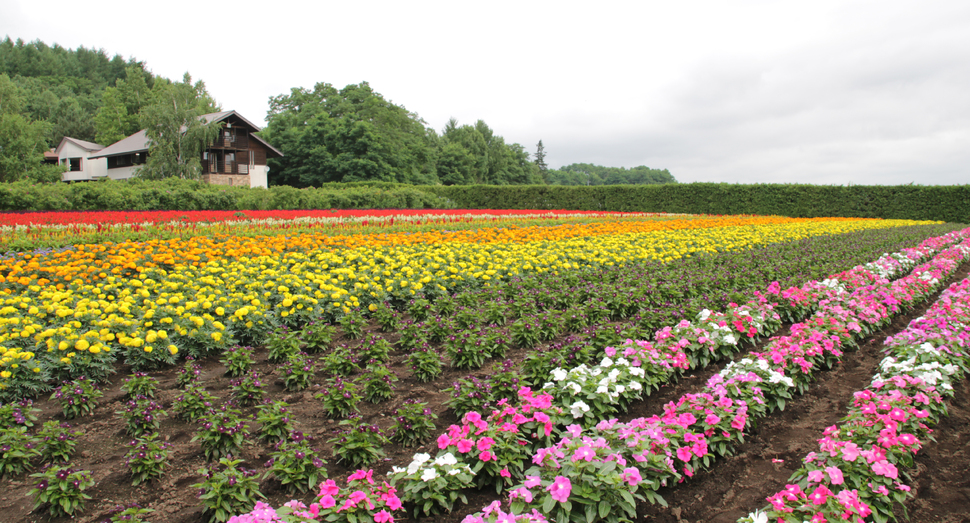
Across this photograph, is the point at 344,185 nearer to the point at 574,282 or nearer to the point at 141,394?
the point at 574,282

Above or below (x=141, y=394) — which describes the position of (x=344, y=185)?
above

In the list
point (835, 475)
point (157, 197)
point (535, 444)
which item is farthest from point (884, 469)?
point (157, 197)

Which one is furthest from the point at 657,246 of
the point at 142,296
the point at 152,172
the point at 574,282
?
the point at 152,172

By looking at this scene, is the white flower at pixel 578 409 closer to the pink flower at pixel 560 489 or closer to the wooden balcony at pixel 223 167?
the pink flower at pixel 560 489

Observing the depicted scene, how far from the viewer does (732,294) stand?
7047 mm

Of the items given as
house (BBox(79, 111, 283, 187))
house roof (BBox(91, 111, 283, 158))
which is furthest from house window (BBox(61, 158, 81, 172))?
house (BBox(79, 111, 283, 187))

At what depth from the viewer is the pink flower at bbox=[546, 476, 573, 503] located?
8.64ft

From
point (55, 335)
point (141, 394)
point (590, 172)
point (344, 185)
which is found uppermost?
point (590, 172)

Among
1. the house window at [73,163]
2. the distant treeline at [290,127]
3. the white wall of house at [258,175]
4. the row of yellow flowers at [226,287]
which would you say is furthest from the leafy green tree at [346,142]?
the row of yellow flowers at [226,287]

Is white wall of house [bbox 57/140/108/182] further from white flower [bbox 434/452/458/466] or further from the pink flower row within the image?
the pink flower row

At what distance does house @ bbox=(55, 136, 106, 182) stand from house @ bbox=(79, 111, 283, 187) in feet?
29.9

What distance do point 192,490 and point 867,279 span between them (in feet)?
31.9

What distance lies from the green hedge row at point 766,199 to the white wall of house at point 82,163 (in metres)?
41.3

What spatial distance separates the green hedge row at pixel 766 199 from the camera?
26828 millimetres
